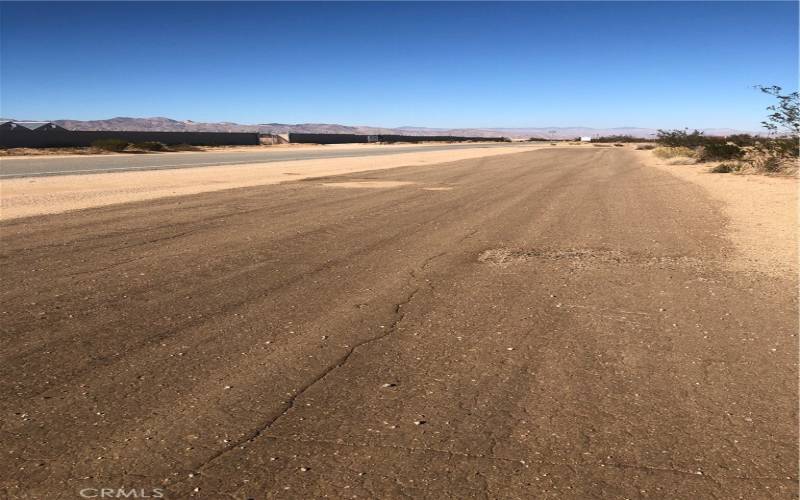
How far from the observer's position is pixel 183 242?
33.1 feet

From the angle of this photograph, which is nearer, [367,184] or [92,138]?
[367,184]

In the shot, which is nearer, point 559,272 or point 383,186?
point 559,272

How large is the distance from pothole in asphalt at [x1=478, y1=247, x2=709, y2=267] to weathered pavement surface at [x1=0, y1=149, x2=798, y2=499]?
2.2 inches

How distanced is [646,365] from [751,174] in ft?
88.0

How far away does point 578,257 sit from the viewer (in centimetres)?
918

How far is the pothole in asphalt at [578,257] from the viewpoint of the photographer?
8875 millimetres

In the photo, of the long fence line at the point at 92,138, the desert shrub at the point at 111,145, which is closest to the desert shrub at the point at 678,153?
the desert shrub at the point at 111,145

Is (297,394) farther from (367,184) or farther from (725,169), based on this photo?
(725,169)

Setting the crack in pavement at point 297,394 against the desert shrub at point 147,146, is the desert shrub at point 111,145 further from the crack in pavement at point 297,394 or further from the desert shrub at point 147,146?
the crack in pavement at point 297,394

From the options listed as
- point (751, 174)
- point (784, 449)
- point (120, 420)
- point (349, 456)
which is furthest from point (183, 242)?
point (751, 174)

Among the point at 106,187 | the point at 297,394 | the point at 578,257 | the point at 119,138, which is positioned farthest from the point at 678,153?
the point at 119,138

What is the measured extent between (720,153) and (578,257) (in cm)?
3223

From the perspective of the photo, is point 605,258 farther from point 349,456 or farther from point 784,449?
point 349,456

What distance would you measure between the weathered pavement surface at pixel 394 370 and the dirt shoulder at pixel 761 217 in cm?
61
